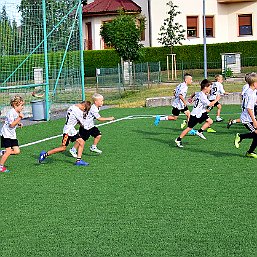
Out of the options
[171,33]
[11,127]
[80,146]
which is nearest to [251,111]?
[80,146]

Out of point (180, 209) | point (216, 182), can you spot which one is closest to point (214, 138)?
point (216, 182)

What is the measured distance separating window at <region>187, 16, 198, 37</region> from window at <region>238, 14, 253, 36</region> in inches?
125

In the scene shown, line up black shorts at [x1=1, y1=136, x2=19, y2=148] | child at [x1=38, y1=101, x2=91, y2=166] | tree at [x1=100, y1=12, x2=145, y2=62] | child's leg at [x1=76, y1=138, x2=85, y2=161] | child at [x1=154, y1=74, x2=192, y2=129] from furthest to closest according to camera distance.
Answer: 1. tree at [x1=100, y1=12, x2=145, y2=62]
2. child at [x1=154, y1=74, x2=192, y2=129]
3. child at [x1=38, y1=101, x2=91, y2=166]
4. child's leg at [x1=76, y1=138, x2=85, y2=161]
5. black shorts at [x1=1, y1=136, x2=19, y2=148]

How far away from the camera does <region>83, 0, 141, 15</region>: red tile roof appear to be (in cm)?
4966

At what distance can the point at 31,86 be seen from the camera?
22.1m

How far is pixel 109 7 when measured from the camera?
50250mm

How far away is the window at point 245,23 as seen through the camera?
49531 millimetres

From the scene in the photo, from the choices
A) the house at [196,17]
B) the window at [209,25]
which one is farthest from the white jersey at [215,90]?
the window at [209,25]

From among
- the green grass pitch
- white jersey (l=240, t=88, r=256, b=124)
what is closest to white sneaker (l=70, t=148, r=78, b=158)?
the green grass pitch

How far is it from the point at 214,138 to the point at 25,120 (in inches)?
338

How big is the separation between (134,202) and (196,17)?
41227 mm

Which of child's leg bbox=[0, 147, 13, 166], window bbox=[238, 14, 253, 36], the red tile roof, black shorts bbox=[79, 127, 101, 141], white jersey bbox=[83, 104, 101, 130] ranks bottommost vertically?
child's leg bbox=[0, 147, 13, 166]

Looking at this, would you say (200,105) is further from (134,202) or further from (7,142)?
(134,202)

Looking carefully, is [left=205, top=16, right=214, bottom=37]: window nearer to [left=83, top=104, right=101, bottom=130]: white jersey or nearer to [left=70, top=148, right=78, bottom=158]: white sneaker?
[left=83, top=104, right=101, bottom=130]: white jersey
